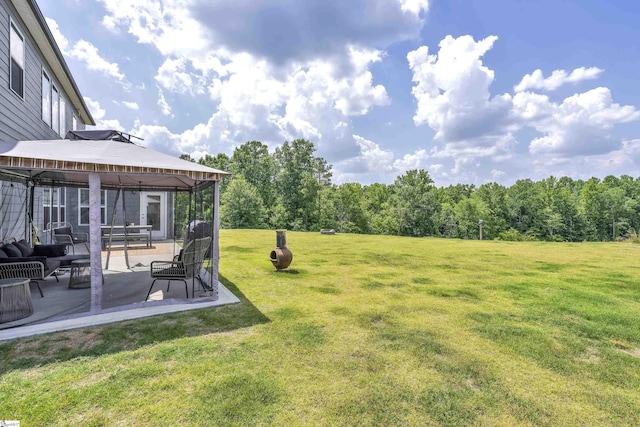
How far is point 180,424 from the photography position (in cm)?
211

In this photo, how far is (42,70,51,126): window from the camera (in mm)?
7648

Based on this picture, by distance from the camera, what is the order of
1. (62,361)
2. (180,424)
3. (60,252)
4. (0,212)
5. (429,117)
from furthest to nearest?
(429,117), (60,252), (0,212), (62,361), (180,424)

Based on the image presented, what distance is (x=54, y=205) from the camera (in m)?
9.74

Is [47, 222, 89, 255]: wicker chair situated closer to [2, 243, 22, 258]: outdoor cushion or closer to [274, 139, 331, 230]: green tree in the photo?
[2, 243, 22, 258]: outdoor cushion

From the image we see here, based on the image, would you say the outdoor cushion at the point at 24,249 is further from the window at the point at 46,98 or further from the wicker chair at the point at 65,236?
the window at the point at 46,98

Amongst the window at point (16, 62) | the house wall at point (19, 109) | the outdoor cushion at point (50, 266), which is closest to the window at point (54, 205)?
the house wall at point (19, 109)

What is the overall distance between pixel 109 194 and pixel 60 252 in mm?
9023

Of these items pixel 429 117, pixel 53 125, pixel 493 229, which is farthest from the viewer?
pixel 493 229

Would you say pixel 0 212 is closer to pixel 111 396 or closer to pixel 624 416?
pixel 111 396

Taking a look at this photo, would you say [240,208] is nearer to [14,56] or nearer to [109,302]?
[14,56]

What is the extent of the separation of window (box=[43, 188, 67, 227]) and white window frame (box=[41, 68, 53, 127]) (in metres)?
2.22

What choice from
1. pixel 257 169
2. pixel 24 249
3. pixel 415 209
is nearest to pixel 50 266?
pixel 24 249

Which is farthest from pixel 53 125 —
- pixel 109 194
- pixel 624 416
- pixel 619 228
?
pixel 619 228

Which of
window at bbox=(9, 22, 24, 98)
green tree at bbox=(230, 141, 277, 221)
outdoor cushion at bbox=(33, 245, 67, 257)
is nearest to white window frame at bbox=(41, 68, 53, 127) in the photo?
window at bbox=(9, 22, 24, 98)
